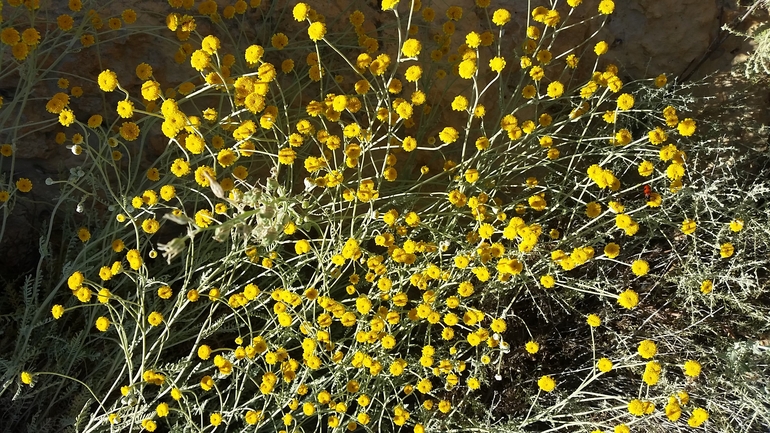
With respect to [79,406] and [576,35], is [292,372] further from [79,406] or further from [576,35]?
[576,35]

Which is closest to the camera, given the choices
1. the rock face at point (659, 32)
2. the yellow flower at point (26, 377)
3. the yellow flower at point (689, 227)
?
the yellow flower at point (26, 377)

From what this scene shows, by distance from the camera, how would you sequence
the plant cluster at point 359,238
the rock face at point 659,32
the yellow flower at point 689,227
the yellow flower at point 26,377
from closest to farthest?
the yellow flower at point 26,377
the plant cluster at point 359,238
the yellow flower at point 689,227
the rock face at point 659,32

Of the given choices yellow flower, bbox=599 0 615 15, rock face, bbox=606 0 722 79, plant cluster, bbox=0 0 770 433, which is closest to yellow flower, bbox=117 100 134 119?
plant cluster, bbox=0 0 770 433

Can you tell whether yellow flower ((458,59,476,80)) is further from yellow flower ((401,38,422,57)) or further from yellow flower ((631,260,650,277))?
yellow flower ((631,260,650,277))

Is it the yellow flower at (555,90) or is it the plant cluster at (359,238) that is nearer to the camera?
the plant cluster at (359,238)

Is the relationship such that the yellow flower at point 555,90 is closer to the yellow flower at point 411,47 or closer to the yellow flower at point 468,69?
the yellow flower at point 468,69

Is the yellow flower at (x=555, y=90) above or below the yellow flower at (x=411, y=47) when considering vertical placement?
below

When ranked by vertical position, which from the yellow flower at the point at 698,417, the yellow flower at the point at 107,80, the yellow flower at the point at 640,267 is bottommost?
the yellow flower at the point at 698,417

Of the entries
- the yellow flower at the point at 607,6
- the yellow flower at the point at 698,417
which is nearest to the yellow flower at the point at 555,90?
the yellow flower at the point at 607,6

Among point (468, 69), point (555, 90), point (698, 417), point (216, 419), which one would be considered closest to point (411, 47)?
point (468, 69)

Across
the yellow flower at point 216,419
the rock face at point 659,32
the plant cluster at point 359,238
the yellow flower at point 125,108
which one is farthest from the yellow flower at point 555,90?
the yellow flower at point 216,419

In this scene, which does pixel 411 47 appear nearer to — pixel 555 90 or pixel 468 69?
pixel 468 69

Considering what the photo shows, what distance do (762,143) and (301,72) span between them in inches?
78.6

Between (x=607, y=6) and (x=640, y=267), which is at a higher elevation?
(x=607, y=6)
